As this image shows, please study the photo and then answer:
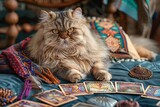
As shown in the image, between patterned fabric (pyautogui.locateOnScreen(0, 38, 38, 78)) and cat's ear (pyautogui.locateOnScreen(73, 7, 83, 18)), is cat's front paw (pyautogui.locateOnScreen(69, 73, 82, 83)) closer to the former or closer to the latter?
patterned fabric (pyautogui.locateOnScreen(0, 38, 38, 78))

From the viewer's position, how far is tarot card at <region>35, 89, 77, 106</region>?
1.25m

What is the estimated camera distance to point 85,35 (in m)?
1.69

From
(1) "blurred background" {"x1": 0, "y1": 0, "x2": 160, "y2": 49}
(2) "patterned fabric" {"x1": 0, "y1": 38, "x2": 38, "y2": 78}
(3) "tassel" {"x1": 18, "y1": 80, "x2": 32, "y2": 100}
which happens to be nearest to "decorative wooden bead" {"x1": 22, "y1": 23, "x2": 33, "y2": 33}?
(1) "blurred background" {"x1": 0, "y1": 0, "x2": 160, "y2": 49}

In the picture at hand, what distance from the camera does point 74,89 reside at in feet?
4.63

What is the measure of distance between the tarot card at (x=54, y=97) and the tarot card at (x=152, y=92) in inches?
16.0

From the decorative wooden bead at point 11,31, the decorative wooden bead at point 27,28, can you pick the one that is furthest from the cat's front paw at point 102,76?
the decorative wooden bead at point 27,28

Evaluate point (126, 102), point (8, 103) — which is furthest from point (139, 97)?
point (8, 103)

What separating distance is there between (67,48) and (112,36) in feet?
1.99

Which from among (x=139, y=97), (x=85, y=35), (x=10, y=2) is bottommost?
(x=139, y=97)

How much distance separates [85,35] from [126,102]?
0.64 metres

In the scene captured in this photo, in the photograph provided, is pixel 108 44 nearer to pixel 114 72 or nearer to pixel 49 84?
pixel 114 72

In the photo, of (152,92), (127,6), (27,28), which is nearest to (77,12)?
(152,92)

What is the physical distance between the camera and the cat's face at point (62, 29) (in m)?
1.58

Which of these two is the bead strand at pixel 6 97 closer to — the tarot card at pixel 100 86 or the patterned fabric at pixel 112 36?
the tarot card at pixel 100 86
